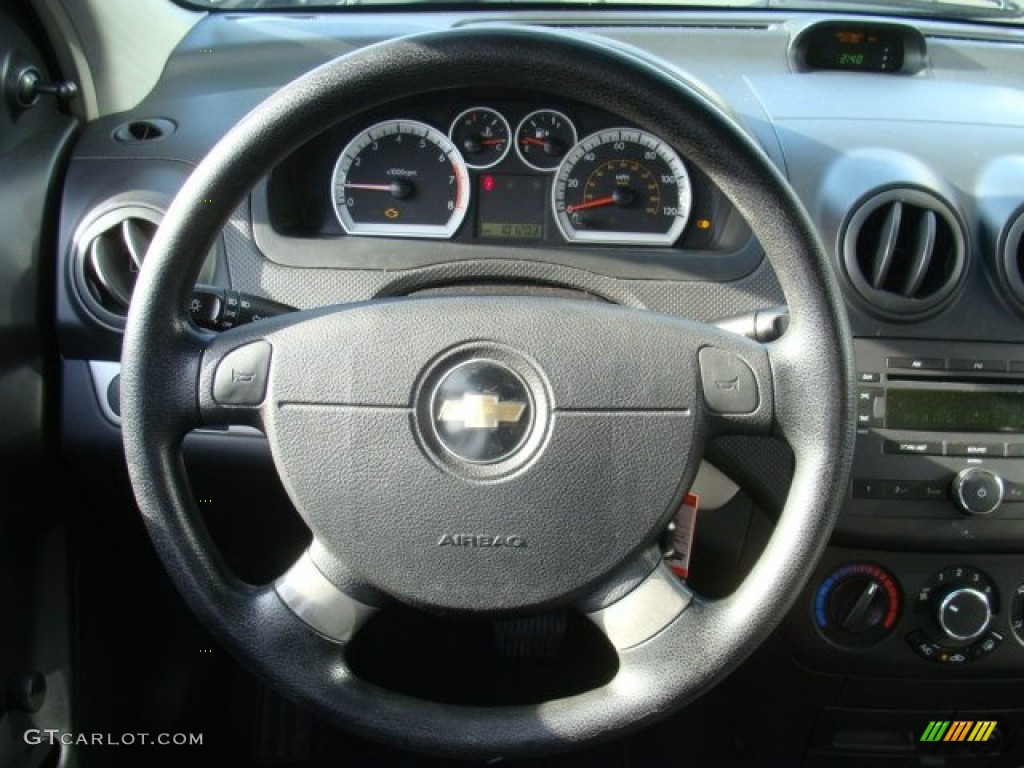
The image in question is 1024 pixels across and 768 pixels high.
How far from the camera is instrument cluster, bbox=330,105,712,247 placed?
5.25 feet

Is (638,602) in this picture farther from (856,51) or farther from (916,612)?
(856,51)

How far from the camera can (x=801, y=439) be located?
111cm

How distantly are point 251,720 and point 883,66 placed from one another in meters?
1.66

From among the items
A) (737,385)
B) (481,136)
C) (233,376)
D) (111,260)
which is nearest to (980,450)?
(737,385)

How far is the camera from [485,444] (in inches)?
44.2

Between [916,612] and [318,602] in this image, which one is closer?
[318,602]

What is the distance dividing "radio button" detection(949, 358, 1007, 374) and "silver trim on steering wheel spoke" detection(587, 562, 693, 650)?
61 cm

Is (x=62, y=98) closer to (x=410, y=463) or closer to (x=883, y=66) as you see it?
(x=410, y=463)

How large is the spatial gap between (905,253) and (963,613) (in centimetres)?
52

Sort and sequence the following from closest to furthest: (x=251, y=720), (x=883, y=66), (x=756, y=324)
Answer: (x=756, y=324) → (x=883, y=66) → (x=251, y=720)

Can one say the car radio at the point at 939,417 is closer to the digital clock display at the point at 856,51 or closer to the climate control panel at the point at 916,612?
the climate control panel at the point at 916,612

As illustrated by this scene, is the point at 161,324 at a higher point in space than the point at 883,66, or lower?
lower

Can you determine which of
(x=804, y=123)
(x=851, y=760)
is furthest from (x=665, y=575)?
(x=851, y=760)

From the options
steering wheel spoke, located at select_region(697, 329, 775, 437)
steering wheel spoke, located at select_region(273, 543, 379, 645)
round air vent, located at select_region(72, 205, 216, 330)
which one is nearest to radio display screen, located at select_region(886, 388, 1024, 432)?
steering wheel spoke, located at select_region(697, 329, 775, 437)
